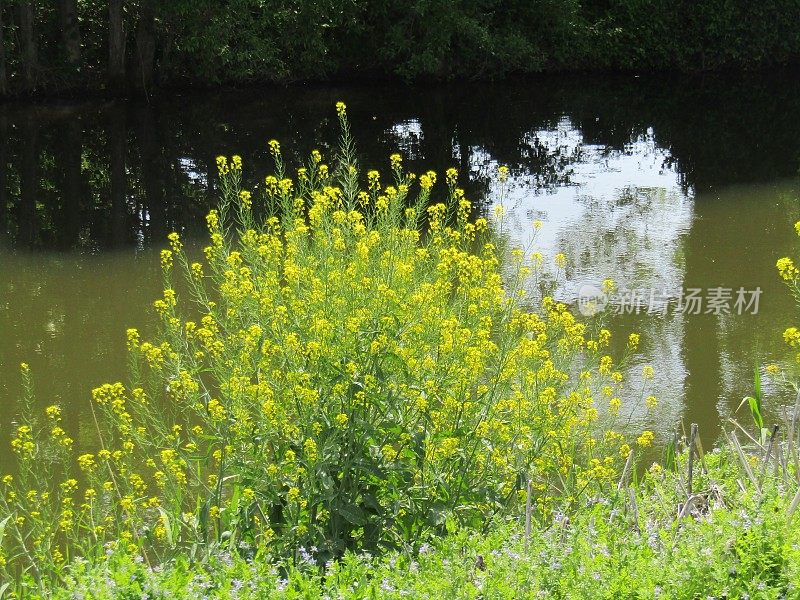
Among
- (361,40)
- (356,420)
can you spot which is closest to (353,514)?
(356,420)

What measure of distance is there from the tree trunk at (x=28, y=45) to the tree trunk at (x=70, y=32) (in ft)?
1.63

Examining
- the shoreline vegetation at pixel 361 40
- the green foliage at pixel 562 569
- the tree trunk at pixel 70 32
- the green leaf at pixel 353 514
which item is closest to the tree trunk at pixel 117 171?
the tree trunk at pixel 70 32

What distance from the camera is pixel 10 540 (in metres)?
4.96

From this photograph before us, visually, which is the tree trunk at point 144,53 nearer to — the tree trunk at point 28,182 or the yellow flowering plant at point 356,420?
the tree trunk at point 28,182

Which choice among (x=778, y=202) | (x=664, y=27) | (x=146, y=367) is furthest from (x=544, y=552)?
(x=664, y=27)

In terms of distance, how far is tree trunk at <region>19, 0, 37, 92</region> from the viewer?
55.2 ft

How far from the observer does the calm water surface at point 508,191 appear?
7.26 metres

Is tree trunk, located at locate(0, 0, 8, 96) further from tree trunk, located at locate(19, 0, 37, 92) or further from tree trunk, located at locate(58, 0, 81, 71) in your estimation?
tree trunk, located at locate(58, 0, 81, 71)

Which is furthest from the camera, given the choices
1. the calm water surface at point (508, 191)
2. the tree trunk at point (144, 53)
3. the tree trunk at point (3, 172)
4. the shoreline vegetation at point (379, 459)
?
the tree trunk at point (144, 53)

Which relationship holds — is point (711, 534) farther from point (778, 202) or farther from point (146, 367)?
point (778, 202)

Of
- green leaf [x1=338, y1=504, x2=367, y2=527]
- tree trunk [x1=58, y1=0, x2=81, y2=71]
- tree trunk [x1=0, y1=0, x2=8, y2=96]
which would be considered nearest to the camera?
green leaf [x1=338, y1=504, x2=367, y2=527]

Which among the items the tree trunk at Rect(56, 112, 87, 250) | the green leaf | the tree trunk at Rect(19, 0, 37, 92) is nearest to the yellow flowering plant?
the green leaf

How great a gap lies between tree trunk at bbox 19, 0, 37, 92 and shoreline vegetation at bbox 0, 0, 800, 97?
0.02 metres

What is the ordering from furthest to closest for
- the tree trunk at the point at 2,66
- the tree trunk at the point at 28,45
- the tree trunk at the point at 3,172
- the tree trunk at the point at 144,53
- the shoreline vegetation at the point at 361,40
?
the tree trunk at the point at 144,53
the shoreline vegetation at the point at 361,40
the tree trunk at the point at 28,45
the tree trunk at the point at 2,66
the tree trunk at the point at 3,172
